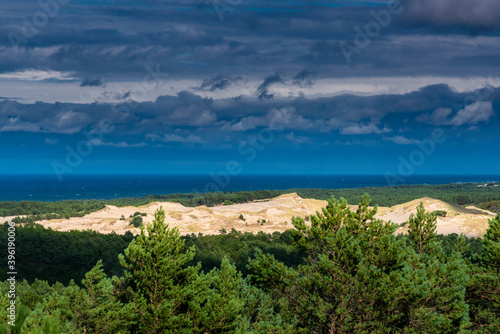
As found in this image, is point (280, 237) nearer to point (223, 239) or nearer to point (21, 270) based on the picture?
point (223, 239)

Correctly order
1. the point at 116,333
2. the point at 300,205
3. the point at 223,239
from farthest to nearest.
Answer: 1. the point at 300,205
2. the point at 223,239
3. the point at 116,333

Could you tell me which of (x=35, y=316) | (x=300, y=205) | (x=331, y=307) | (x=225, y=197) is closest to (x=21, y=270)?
(x=35, y=316)

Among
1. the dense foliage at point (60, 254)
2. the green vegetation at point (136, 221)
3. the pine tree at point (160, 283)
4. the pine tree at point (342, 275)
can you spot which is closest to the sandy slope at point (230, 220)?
the green vegetation at point (136, 221)

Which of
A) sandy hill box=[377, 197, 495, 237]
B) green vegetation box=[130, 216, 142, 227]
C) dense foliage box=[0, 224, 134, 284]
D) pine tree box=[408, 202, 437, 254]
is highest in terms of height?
pine tree box=[408, 202, 437, 254]

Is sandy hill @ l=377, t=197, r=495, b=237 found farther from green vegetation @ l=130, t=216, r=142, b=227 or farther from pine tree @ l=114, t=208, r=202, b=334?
Answer: pine tree @ l=114, t=208, r=202, b=334

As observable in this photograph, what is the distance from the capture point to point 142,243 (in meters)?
21.9

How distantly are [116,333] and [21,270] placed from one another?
33317 mm

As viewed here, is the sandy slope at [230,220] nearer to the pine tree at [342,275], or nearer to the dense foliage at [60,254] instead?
the dense foliage at [60,254]

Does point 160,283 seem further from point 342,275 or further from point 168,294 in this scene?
point 342,275

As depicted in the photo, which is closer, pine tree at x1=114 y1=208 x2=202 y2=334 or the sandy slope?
pine tree at x1=114 y1=208 x2=202 y2=334

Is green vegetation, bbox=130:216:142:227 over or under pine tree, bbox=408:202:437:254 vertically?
under

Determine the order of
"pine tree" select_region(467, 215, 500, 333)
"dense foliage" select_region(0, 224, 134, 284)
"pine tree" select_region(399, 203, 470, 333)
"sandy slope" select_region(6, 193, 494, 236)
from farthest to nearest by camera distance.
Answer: "sandy slope" select_region(6, 193, 494, 236) < "dense foliage" select_region(0, 224, 134, 284) < "pine tree" select_region(467, 215, 500, 333) < "pine tree" select_region(399, 203, 470, 333)

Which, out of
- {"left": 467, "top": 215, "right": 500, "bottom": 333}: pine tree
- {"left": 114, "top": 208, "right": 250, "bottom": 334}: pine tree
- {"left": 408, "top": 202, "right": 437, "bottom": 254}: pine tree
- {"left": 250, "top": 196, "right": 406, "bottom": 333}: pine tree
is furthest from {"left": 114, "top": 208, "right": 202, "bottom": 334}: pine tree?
{"left": 408, "top": 202, "right": 437, "bottom": 254}: pine tree

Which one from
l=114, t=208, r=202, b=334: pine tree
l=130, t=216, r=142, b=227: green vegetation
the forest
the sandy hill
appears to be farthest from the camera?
l=130, t=216, r=142, b=227: green vegetation
